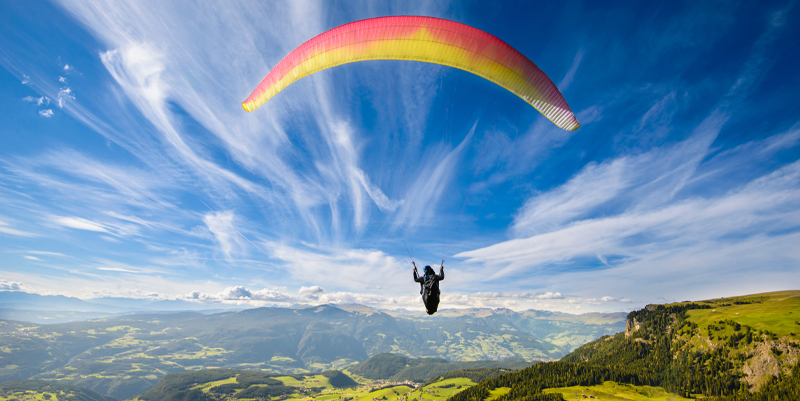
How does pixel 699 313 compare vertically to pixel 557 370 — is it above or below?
above

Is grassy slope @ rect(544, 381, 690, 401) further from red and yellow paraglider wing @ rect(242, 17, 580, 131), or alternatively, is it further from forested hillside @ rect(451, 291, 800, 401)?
red and yellow paraglider wing @ rect(242, 17, 580, 131)

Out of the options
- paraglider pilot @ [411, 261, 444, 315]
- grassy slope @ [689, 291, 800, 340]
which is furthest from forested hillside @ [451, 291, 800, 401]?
paraglider pilot @ [411, 261, 444, 315]

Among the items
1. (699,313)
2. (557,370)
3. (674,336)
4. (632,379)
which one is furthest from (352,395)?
(699,313)

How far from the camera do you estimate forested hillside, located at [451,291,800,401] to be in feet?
275

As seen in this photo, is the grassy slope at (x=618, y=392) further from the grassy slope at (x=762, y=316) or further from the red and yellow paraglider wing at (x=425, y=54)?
the red and yellow paraglider wing at (x=425, y=54)

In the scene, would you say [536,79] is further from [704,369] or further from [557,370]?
[704,369]

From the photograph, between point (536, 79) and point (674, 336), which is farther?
point (674, 336)

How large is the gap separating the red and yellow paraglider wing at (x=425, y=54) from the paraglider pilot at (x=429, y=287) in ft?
32.3

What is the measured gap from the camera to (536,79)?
14.2 meters

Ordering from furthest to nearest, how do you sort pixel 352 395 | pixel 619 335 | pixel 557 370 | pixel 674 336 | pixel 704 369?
pixel 352 395 < pixel 619 335 < pixel 674 336 < pixel 557 370 < pixel 704 369

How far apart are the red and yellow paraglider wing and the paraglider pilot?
9.85 m

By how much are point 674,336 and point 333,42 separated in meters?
171

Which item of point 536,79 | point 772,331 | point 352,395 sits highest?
point 536,79

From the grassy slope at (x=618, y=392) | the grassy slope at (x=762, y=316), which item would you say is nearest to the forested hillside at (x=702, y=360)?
the grassy slope at (x=762, y=316)
